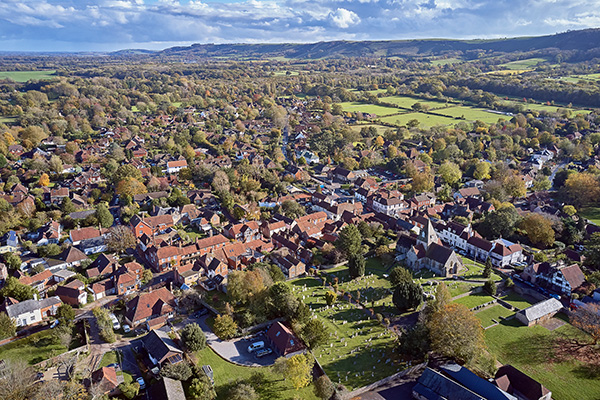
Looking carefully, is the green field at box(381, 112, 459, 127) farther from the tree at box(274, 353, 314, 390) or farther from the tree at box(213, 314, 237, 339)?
the tree at box(274, 353, 314, 390)

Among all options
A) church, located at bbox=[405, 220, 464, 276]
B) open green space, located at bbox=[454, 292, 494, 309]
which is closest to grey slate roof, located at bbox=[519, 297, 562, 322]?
open green space, located at bbox=[454, 292, 494, 309]

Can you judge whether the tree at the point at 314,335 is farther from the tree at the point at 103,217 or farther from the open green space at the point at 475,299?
the tree at the point at 103,217

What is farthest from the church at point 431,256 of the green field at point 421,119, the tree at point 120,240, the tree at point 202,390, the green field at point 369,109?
the green field at point 369,109

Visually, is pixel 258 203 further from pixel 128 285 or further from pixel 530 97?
pixel 530 97

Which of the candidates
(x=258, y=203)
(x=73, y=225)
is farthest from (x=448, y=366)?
(x=73, y=225)

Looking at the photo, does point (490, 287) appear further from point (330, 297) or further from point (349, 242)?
point (330, 297)
